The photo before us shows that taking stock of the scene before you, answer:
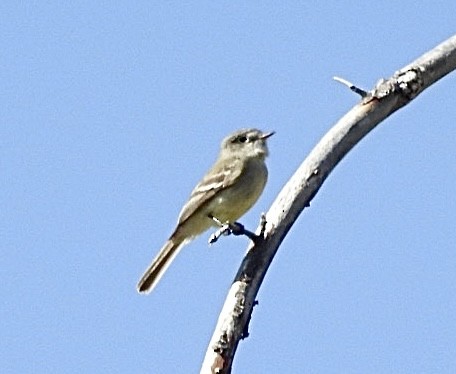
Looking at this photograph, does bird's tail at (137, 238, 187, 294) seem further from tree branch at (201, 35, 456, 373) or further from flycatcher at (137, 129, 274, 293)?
tree branch at (201, 35, 456, 373)

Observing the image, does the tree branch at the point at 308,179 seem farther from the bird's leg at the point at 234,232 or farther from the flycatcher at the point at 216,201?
the flycatcher at the point at 216,201

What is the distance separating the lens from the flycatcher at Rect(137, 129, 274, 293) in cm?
1084

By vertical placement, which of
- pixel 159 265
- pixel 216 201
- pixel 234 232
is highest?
pixel 216 201

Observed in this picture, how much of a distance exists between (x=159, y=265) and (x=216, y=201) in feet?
2.77

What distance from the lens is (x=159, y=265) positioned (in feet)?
36.3

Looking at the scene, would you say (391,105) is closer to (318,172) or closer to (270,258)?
(318,172)

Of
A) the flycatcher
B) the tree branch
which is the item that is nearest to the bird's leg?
the tree branch

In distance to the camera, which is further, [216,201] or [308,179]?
[216,201]

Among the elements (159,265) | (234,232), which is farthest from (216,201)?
(234,232)

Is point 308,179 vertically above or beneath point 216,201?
beneath

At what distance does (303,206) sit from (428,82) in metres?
1.14

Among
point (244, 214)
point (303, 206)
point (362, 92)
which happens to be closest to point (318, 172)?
point (303, 206)

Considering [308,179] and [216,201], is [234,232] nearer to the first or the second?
[308,179]

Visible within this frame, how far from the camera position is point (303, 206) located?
19.2ft
